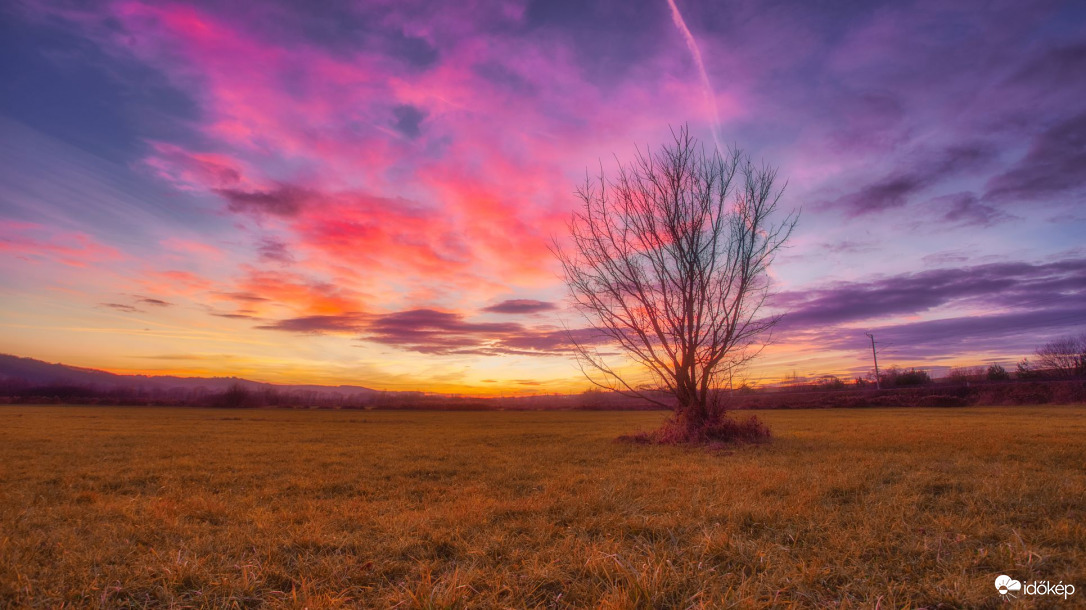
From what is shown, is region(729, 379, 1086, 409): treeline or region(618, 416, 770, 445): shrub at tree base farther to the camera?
region(729, 379, 1086, 409): treeline

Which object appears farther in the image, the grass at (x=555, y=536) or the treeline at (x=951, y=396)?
the treeline at (x=951, y=396)

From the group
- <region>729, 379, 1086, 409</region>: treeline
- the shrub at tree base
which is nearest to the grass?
the shrub at tree base

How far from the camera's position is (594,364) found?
51.6ft

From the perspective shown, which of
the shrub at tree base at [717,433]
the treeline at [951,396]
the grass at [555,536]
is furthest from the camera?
the treeline at [951,396]

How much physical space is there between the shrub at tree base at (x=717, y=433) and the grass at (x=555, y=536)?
15.0 feet

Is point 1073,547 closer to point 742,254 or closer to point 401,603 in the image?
point 401,603

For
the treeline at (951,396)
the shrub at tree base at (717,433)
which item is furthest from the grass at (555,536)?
the treeline at (951,396)

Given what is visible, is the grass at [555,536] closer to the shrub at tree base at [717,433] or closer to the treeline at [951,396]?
the shrub at tree base at [717,433]

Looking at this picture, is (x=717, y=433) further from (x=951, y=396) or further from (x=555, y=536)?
(x=951, y=396)

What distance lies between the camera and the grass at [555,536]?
348 cm

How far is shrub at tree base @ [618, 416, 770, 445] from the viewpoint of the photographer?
14188 mm

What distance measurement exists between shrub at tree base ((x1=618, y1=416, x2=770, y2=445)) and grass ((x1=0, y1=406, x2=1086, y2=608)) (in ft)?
15.0

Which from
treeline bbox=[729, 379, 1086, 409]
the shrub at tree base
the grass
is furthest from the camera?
treeline bbox=[729, 379, 1086, 409]

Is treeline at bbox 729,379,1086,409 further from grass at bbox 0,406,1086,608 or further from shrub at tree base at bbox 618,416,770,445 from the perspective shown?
grass at bbox 0,406,1086,608
